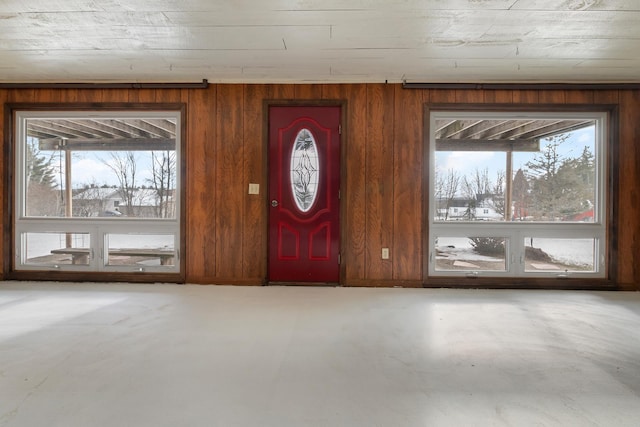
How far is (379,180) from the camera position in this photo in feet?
12.7

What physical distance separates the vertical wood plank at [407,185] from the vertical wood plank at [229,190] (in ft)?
6.00

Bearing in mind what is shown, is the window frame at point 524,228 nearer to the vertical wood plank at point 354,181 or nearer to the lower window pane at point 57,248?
the vertical wood plank at point 354,181

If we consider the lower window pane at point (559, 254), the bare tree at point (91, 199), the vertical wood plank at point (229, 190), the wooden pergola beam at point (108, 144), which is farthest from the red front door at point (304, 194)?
the lower window pane at point (559, 254)

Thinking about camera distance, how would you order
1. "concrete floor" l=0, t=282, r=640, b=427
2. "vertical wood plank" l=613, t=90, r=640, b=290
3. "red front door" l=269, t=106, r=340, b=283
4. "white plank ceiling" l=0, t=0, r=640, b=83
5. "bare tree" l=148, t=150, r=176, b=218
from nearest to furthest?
"concrete floor" l=0, t=282, r=640, b=427, "white plank ceiling" l=0, t=0, r=640, b=83, "vertical wood plank" l=613, t=90, r=640, b=290, "red front door" l=269, t=106, r=340, b=283, "bare tree" l=148, t=150, r=176, b=218

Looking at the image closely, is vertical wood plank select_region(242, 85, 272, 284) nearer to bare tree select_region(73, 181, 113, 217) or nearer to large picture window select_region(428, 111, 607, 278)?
bare tree select_region(73, 181, 113, 217)

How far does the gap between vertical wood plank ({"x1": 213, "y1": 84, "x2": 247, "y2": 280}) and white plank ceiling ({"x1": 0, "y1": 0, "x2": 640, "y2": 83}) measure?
484 mm

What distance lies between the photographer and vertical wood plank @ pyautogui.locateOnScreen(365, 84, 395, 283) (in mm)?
3865

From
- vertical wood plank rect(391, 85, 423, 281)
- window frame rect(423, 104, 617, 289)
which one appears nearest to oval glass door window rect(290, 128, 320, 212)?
vertical wood plank rect(391, 85, 423, 281)

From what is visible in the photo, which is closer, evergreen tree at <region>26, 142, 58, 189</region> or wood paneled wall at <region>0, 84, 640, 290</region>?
wood paneled wall at <region>0, 84, 640, 290</region>

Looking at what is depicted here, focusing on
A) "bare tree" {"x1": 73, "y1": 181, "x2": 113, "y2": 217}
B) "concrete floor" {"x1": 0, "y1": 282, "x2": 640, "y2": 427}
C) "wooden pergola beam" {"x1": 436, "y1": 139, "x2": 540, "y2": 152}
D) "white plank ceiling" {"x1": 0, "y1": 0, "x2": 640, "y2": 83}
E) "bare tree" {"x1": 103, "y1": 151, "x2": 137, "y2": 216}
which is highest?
"white plank ceiling" {"x1": 0, "y1": 0, "x2": 640, "y2": 83}

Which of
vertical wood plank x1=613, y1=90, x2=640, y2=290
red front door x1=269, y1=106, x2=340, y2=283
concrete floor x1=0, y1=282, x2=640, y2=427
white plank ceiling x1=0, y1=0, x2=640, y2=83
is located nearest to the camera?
concrete floor x1=0, y1=282, x2=640, y2=427

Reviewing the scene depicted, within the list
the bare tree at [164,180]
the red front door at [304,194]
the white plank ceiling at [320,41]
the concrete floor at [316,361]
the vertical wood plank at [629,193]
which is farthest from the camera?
the bare tree at [164,180]

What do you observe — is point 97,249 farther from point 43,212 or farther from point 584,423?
point 584,423

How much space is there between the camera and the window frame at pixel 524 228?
3.82m
